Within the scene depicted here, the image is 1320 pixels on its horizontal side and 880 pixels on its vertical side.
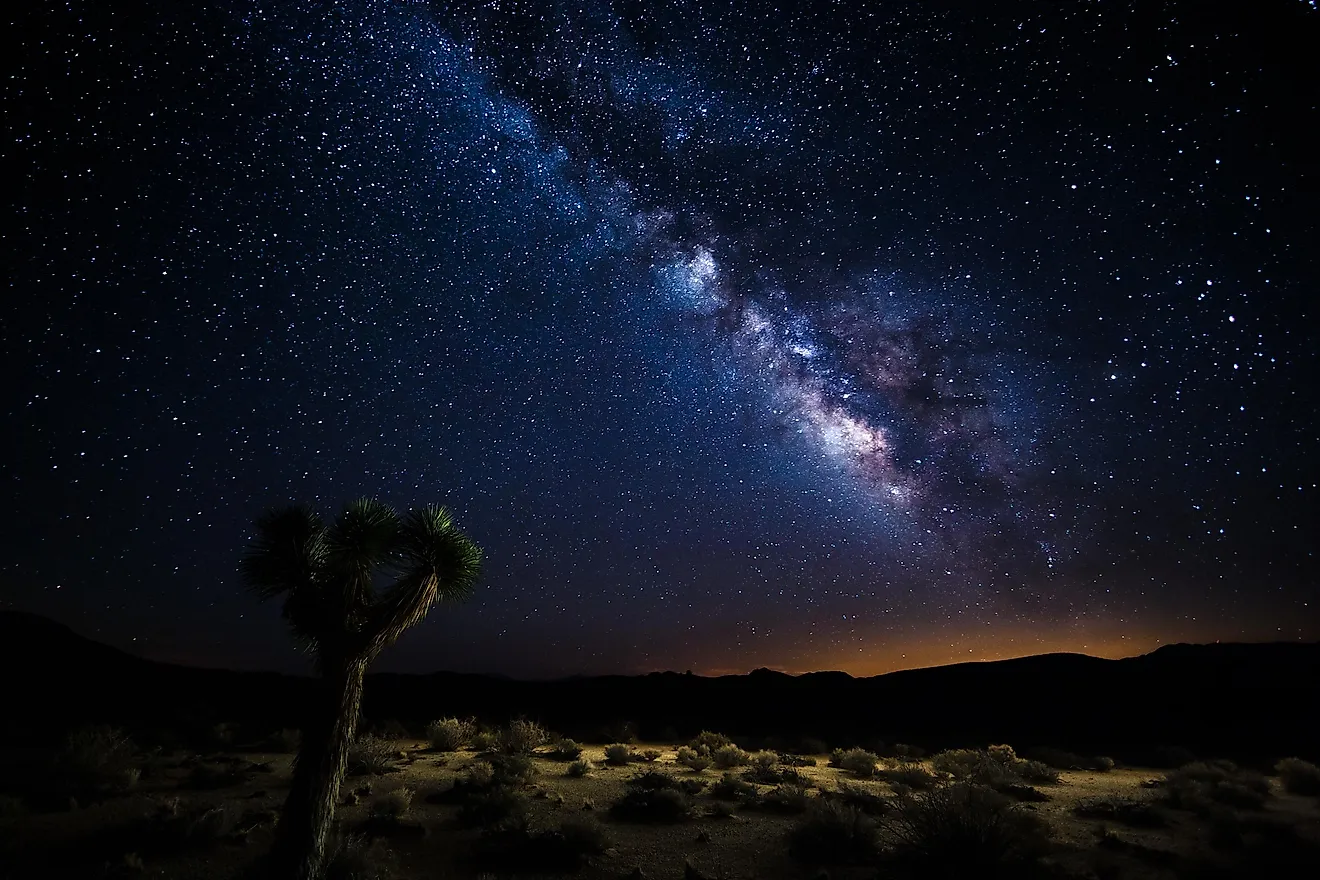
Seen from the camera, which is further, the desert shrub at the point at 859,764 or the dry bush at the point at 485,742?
the dry bush at the point at 485,742

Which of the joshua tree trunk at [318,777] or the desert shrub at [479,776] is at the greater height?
the joshua tree trunk at [318,777]

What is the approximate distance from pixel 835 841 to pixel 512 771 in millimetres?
7084

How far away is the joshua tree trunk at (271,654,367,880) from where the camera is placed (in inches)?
277

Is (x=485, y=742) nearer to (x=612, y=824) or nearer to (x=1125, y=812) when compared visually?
(x=612, y=824)

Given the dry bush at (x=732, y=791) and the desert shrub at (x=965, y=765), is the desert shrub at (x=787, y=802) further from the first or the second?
the desert shrub at (x=965, y=765)

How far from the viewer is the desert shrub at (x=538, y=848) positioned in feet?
25.7

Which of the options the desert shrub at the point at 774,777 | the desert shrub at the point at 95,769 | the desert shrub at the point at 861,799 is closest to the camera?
the desert shrub at the point at 95,769

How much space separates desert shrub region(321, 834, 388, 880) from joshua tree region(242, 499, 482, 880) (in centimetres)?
14

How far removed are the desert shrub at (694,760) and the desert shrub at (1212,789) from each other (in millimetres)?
9776

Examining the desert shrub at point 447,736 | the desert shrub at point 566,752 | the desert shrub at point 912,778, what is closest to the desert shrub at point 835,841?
the desert shrub at point 912,778

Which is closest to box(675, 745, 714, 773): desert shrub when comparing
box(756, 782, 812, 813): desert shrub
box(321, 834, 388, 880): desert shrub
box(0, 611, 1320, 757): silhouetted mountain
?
box(756, 782, 812, 813): desert shrub

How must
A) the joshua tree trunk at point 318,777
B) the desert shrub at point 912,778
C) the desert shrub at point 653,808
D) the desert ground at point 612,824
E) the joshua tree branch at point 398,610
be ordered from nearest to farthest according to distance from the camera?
the joshua tree trunk at point 318,777
the desert ground at point 612,824
the joshua tree branch at point 398,610
the desert shrub at point 653,808
the desert shrub at point 912,778

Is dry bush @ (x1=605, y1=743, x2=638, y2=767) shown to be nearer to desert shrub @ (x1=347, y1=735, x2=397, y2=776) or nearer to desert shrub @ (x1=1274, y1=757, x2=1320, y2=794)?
desert shrub @ (x1=347, y1=735, x2=397, y2=776)

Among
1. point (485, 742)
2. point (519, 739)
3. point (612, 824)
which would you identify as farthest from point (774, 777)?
point (485, 742)
